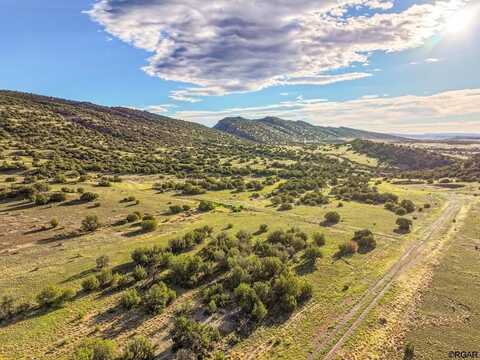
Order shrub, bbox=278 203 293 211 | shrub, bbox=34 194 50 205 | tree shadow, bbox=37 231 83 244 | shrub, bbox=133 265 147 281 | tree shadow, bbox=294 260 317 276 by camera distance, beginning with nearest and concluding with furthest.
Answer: shrub, bbox=133 265 147 281 < tree shadow, bbox=294 260 317 276 < tree shadow, bbox=37 231 83 244 < shrub, bbox=34 194 50 205 < shrub, bbox=278 203 293 211

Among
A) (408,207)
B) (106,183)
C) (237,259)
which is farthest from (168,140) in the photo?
(237,259)

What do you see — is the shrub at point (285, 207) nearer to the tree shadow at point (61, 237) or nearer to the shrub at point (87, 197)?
the shrub at point (87, 197)

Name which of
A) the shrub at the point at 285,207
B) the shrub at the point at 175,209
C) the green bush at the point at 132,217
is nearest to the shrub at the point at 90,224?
the green bush at the point at 132,217

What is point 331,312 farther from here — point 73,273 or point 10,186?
point 10,186

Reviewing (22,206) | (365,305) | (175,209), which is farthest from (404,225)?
(22,206)

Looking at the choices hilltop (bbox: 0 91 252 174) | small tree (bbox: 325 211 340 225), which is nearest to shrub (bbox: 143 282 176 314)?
small tree (bbox: 325 211 340 225)

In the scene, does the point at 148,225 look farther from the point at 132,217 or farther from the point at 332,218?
the point at 332,218

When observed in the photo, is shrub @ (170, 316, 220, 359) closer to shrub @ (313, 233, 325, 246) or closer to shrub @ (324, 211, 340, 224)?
shrub @ (313, 233, 325, 246)
